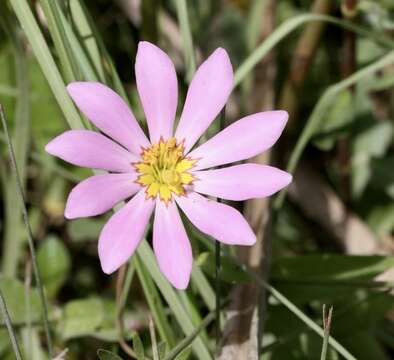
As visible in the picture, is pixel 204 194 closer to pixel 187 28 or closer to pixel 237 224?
pixel 237 224

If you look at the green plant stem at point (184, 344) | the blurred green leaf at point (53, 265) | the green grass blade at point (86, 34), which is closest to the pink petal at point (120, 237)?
the green plant stem at point (184, 344)

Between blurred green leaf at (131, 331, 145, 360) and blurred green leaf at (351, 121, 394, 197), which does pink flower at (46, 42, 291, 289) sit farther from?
blurred green leaf at (351, 121, 394, 197)

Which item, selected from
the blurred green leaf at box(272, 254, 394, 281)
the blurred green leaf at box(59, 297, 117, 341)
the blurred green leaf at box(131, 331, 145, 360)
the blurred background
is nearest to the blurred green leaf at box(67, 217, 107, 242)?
the blurred background

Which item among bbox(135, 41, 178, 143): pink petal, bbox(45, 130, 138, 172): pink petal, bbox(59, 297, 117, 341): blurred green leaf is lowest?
bbox(59, 297, 117, 341): blurred green leaf

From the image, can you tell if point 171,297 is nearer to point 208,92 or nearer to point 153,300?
point 153,300

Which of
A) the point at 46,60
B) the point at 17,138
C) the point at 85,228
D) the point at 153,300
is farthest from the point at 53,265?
the point at 46,60

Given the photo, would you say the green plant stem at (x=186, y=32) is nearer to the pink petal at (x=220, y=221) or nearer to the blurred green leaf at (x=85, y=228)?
the pink petal at (x=220, y=221)
